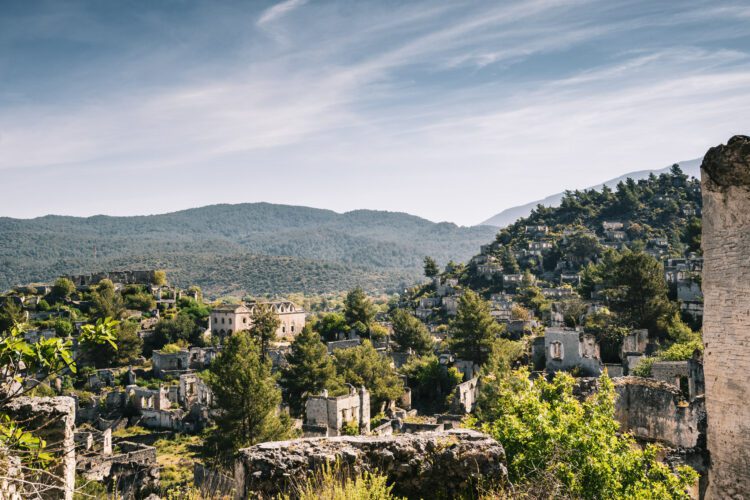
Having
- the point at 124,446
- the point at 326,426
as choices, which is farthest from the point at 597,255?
the point at 124,446

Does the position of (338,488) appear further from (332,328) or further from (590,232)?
(590,232)

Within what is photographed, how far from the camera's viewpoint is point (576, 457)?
27.8 ft

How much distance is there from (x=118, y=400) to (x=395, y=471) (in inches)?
1642

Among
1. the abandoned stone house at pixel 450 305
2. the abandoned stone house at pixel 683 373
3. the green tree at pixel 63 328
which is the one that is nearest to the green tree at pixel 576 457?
the abandoned stone house at pixel 683 373

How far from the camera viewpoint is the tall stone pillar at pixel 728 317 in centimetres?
672

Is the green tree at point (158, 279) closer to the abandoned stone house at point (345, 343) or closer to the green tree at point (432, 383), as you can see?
the abandoned stone house at point (345, 343)

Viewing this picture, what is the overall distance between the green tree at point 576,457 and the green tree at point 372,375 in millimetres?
26897

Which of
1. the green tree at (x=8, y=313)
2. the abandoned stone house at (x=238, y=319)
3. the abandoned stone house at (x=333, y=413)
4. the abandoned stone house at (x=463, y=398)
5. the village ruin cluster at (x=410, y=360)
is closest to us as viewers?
the village ruin cluster at (x=410, y=360)

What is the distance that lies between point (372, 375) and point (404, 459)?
29945mm

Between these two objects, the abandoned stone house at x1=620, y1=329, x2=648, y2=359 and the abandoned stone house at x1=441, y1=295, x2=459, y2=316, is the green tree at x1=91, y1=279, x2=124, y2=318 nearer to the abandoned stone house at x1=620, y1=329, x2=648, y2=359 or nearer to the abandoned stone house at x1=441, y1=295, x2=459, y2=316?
the abandoned stone house at x1=441, y1=295, x2=459, y2=316

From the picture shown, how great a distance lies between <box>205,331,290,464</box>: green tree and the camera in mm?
27375

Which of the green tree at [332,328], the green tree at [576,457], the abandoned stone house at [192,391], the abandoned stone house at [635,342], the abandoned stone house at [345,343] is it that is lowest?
the abandoned stone house at [192,391]

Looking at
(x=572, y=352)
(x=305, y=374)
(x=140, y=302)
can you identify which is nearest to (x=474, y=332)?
(x=572, y=352)

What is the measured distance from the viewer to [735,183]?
6.84 meters
